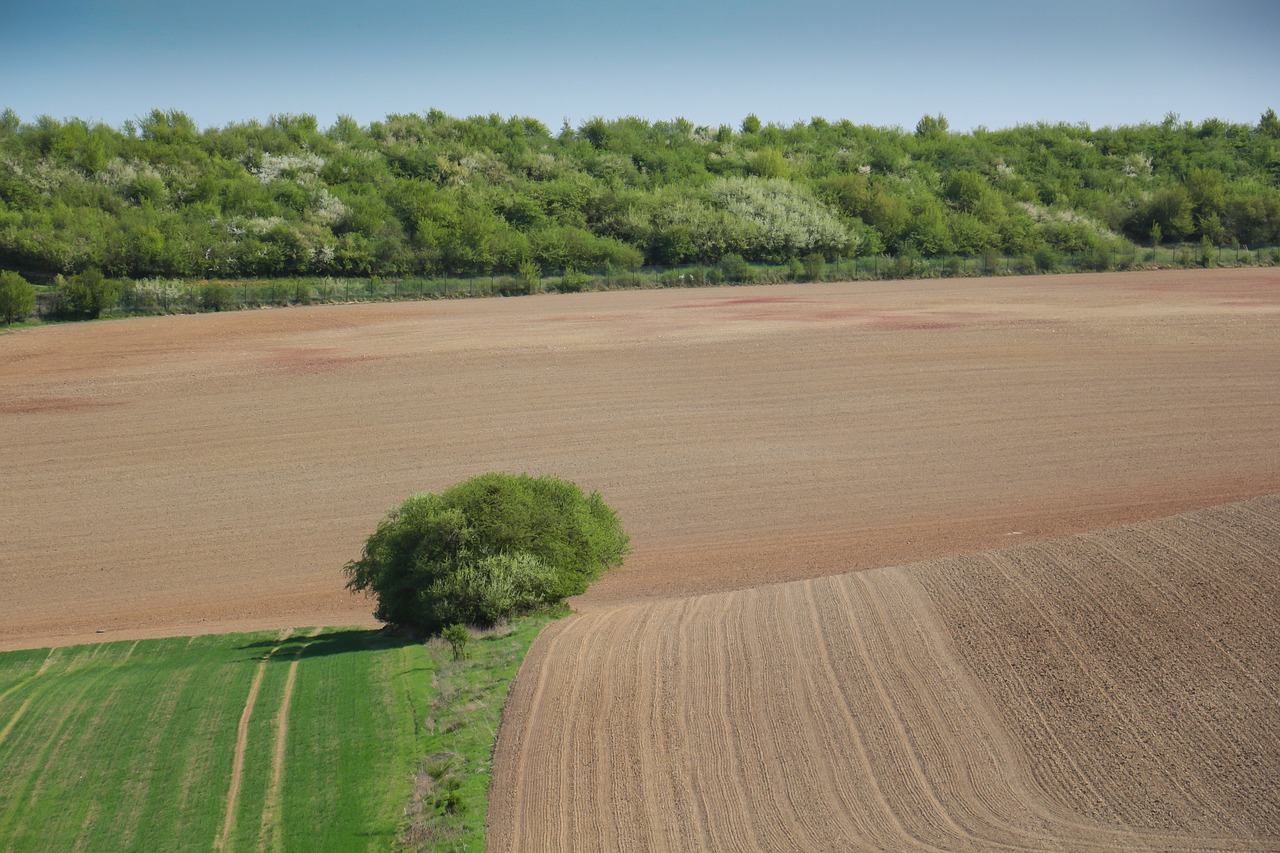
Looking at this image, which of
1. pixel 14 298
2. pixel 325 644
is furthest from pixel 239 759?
pixel 14 298

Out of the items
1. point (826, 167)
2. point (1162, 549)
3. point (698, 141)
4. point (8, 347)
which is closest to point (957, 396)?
point (1162, 549)

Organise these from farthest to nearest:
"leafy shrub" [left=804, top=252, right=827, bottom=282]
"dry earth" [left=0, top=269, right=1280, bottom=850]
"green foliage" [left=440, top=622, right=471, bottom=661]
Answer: "leafy shrub" [left=804, top=252, right=827, bottom=282] < "green foliage" [left=440, top=622, right=471, bottom=661] < "dry earth" [left=0, top=269, right=1280, bottom=850]

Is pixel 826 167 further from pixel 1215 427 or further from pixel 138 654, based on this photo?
pixel 138 654

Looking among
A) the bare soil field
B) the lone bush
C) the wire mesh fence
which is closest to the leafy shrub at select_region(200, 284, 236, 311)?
the wire mesh fence

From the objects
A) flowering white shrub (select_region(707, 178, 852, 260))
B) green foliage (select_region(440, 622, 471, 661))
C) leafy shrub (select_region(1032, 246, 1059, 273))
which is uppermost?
flowering white shrub (select_region(707, 178, 852, 260))

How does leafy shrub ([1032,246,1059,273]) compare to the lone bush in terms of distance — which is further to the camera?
leafy shrub ([1032,246,1059,273])

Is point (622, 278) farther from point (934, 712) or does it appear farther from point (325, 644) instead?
point (934, 712)

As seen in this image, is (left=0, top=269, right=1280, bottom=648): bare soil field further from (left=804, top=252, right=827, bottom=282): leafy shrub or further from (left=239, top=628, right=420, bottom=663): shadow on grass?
(left=804, top=252, right=827, bottom=282): leafy shrub
